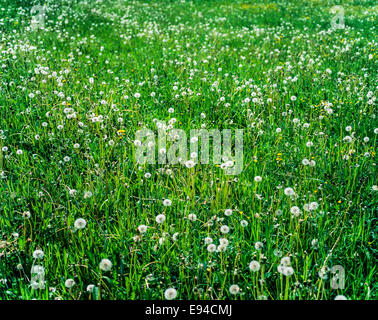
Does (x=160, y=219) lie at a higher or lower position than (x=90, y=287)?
higher

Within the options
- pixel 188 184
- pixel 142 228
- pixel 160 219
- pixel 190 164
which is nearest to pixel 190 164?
pixel 190 164

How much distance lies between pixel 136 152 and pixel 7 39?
4821 millimetres

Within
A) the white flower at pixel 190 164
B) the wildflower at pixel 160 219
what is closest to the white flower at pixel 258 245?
the wildflower at pixel 160 219

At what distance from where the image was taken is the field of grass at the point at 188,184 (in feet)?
6.63

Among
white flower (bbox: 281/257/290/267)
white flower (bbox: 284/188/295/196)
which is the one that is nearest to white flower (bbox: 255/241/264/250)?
white flower (bbox: 281/257/290/267)

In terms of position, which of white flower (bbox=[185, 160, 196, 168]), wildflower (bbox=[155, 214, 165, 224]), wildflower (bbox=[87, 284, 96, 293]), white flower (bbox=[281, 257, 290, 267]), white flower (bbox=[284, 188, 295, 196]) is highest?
white flower (bbox=[185, 160, 196, 168])

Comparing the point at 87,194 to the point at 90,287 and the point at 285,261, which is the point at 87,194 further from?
the point at 285,261

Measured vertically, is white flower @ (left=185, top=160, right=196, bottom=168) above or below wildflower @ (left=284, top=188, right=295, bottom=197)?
above

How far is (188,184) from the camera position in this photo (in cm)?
269

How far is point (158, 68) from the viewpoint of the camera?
5.60 meters

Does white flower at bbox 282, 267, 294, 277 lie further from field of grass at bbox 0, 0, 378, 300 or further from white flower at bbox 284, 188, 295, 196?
white flower at bbox 284, 188, 295, 196

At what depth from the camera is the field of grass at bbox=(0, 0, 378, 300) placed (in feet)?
6.63
